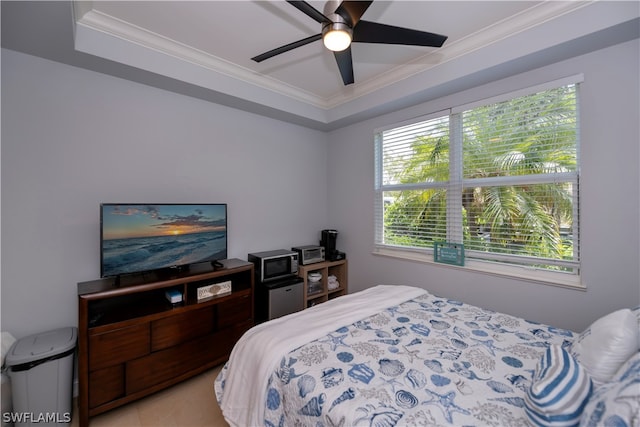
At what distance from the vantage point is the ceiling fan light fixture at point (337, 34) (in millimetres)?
1368

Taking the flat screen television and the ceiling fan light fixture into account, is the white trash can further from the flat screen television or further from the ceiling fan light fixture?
the ceiling fan light fixture

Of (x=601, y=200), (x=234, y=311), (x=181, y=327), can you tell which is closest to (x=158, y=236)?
(x=181, y=327)

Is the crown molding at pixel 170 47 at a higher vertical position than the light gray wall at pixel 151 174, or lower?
higher

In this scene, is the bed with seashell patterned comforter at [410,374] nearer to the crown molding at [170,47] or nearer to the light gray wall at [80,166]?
the light gray wall at [80,166]

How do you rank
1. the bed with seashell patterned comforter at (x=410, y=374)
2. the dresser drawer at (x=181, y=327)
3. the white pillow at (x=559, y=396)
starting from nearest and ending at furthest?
the white pillow at (x=559, y=396) → the bed with seashell patterned comforter at (x=410, y=374) → the dresser drawer at (x=181, y=327)

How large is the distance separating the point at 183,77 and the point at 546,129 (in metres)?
3.00

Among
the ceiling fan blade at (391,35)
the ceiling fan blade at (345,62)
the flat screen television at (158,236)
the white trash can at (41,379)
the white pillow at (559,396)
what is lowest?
the white trash can at (41,379)

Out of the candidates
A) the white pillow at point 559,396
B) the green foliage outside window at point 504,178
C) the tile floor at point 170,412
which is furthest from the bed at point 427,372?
the green foliage outside window at point 504,178

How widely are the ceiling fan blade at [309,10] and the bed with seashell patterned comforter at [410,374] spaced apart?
168 centimetres

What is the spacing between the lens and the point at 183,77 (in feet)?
7.38

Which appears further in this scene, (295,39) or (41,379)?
(295,39)

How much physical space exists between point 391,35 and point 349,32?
11.9 inches

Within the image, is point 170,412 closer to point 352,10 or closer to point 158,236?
point 158,236

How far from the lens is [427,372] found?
1217mm
